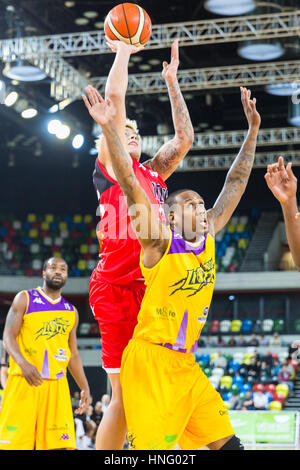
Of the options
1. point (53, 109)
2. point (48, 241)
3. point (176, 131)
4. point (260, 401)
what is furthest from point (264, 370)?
point (176, 131)

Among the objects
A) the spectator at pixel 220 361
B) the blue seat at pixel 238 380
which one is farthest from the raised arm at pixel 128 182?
the spectator at pixel 220 361

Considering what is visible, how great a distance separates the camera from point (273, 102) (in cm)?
2056

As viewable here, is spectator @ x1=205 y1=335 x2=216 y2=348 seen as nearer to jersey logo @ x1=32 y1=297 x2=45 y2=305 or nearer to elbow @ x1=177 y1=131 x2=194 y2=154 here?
jersey logo @ x1=32 y1=297 x2=45 y2=305

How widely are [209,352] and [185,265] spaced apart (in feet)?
61.4

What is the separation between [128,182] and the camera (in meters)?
3.69

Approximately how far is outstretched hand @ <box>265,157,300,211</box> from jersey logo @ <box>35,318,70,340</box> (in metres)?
3.20

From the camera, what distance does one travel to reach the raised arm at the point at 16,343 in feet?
19.6

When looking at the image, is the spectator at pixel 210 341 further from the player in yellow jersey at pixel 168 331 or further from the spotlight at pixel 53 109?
the player in yellow jersey at pixel 168 331

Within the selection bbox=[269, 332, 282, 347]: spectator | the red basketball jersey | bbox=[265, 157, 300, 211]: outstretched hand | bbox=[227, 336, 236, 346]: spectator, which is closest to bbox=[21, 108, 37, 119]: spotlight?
bbox=[227, 336, 236, 346]: spectator

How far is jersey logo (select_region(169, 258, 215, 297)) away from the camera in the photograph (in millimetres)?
3969

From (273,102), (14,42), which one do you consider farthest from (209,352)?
(14,42)

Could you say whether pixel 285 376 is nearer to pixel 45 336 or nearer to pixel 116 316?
pixel 45 336

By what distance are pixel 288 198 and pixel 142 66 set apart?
1429cm

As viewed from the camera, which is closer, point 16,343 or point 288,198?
point 288,198
